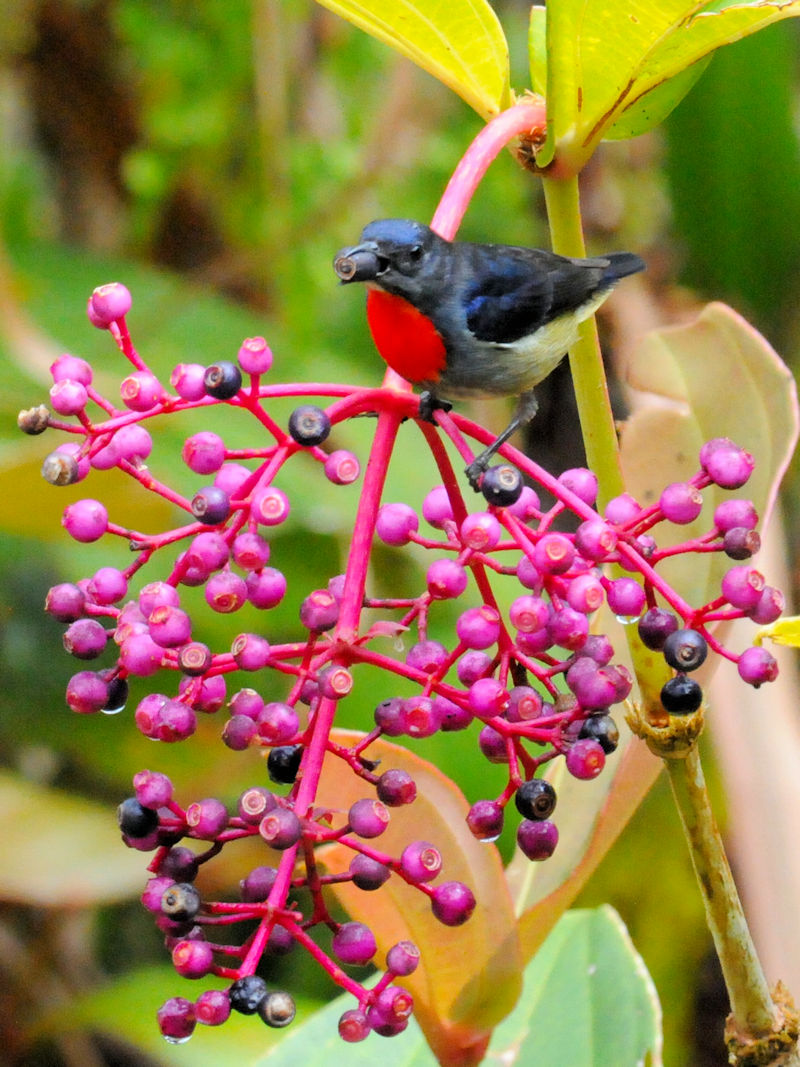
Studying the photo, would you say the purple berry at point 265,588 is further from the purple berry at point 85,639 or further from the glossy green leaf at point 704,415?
the glossy green leaf at point 704,415

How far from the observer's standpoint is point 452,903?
0.75 metres

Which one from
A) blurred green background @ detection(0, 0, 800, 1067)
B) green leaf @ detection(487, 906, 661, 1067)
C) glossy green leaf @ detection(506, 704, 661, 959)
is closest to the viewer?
glossy green leaf @ detection(506, 704, 661, 959)

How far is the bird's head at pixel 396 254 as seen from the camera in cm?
88

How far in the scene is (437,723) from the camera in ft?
2.46

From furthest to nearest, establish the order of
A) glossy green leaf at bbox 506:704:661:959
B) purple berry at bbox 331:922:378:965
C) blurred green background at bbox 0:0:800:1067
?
blurred green background at bbox 0:0:800:1067
glossy green leaf at bbox 506:704:661:959
purple berry at bbox 331:922:378:965

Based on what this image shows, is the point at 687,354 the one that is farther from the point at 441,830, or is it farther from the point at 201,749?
the point at 201,749

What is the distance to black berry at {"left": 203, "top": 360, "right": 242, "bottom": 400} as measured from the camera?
29.7 inches

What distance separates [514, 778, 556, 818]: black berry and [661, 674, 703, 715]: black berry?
0.34ft

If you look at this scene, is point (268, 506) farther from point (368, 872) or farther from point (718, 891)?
point (718, 891)

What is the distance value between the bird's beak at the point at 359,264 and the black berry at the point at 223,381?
0.12 metres

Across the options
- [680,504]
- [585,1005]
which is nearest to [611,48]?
[680,504]

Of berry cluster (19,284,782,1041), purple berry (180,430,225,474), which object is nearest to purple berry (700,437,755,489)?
berry cluster (19,284,782,1041)

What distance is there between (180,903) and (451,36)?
647 mm

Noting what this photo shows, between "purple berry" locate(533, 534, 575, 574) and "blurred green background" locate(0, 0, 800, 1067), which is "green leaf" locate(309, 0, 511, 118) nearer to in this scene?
"purple berry" locate(533, 534, 575, 574)
